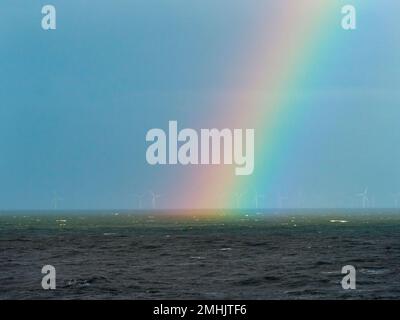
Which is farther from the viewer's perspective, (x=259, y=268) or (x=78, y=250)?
(x=78, y=250)

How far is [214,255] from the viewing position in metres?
97.4

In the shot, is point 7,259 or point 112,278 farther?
point 7,259

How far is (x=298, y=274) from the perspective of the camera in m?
68.5
